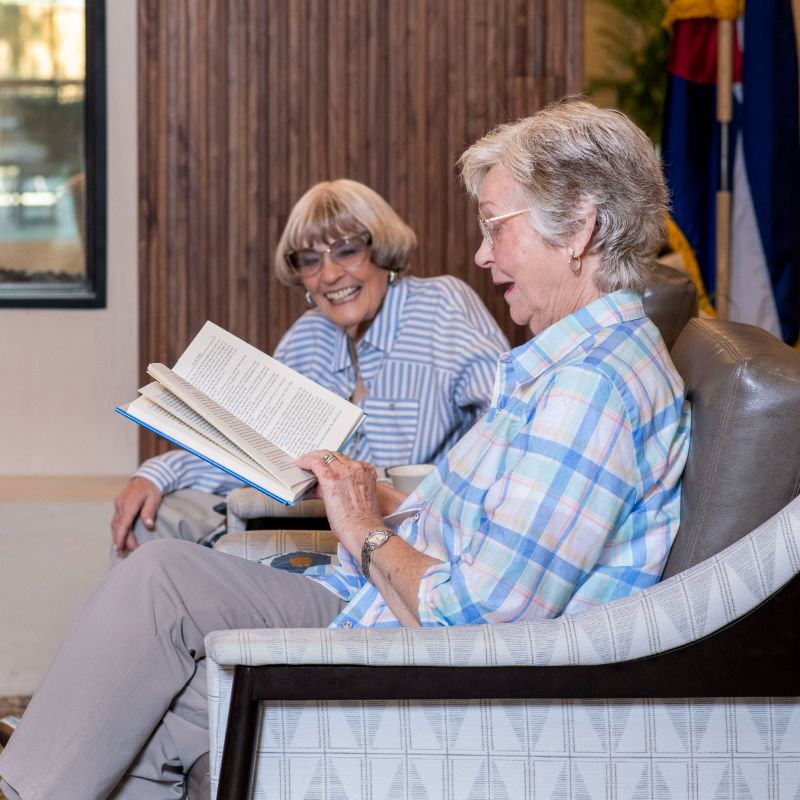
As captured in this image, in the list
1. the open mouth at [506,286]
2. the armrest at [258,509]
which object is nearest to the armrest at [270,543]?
the armrest at [258,509]

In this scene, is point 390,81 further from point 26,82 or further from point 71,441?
point 71,441

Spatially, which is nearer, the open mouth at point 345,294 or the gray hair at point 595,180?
the gray hair at point 595,180

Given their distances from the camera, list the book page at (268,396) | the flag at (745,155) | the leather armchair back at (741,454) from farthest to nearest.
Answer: the flag at (745,155) → the book page at (268,396) → the leather armchair back at (741,454)

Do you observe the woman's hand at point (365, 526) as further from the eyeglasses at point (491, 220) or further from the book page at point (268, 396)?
Result: the eyeglasses at point (491, 220)

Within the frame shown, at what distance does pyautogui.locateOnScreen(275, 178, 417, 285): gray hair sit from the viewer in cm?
254

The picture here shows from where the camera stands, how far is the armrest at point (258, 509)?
7.35 feet

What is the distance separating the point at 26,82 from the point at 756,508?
2.99m

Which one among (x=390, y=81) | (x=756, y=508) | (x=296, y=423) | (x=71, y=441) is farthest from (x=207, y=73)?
(x=756, y=508)

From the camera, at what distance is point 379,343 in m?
2.57

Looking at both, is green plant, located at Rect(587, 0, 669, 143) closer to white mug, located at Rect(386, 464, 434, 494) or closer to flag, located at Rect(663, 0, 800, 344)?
flag, located at Rect(663, 0, 800, 344)

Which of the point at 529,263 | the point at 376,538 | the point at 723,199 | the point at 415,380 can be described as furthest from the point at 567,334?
the point at 723,199

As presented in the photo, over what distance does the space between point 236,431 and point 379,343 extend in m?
0.94

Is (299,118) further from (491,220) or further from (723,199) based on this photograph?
(491,220)

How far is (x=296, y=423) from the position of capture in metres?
1.83
